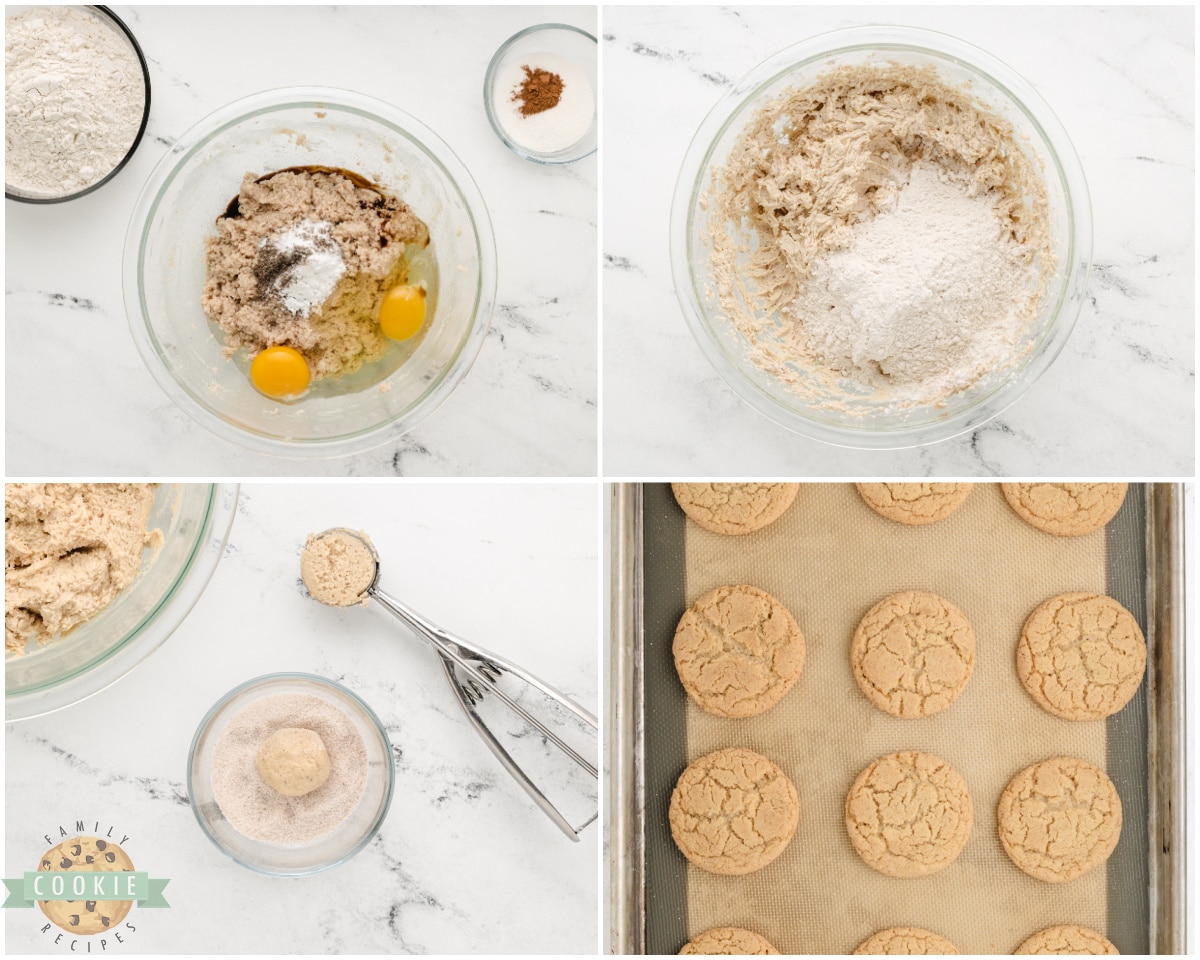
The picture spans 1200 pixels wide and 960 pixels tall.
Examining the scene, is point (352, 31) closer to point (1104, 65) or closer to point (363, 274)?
point (363, 274)

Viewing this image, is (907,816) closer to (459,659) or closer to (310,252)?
(459,659)

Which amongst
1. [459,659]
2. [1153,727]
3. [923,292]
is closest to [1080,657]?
[1153,727]

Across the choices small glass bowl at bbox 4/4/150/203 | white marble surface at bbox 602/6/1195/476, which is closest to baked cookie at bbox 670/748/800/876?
white marble surface at bbox 602/6/1195/476

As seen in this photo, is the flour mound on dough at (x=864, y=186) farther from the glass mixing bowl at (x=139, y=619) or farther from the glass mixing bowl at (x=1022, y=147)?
the glass mixing bowl at (x=139, y=619)

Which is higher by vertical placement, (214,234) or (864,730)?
(214,234)

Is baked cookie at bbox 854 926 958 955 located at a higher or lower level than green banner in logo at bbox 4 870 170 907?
lower

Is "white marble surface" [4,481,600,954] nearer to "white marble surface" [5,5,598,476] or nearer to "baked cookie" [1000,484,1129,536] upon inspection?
"white marble surface" [5,5,598,476]

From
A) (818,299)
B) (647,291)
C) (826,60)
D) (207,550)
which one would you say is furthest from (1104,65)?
(207,550)
